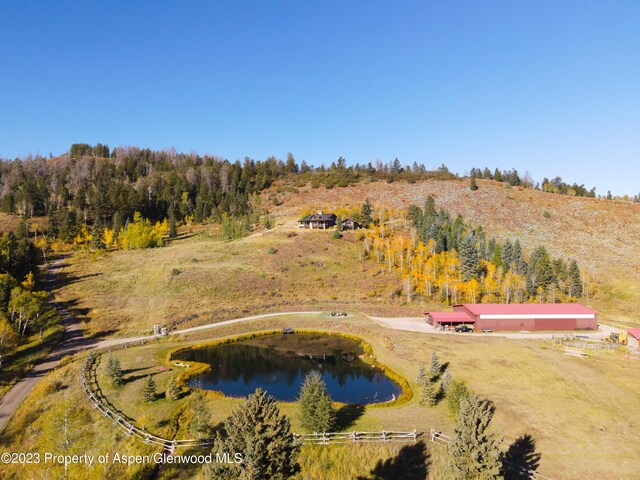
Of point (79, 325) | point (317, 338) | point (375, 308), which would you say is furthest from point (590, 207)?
point (79, 325)

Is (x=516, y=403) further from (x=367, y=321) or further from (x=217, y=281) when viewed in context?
(x=217, y=281)

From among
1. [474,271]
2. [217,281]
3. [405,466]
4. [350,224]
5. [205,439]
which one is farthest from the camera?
[350,224]

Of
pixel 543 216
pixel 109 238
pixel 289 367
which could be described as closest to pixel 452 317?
Result: pixel 289 367

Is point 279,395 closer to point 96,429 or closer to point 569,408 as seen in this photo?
point 96,429

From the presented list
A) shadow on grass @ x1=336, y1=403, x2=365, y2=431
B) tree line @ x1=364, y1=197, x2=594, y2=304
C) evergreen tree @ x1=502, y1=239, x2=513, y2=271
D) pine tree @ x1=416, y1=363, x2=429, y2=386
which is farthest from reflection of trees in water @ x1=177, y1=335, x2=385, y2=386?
evergreen tree @ x1=502, y1=239, x2=513, y2=271

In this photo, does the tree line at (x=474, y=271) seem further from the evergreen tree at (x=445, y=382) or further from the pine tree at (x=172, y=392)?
the pine tree at (x=172, y=392)

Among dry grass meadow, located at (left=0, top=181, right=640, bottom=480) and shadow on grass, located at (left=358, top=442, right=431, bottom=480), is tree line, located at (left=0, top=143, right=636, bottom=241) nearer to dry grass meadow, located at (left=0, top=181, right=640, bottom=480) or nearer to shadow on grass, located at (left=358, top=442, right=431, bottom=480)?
dry grass meadow, located at (left=0, top=181, right=640, bottom=480)

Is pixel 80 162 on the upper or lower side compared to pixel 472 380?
upper
